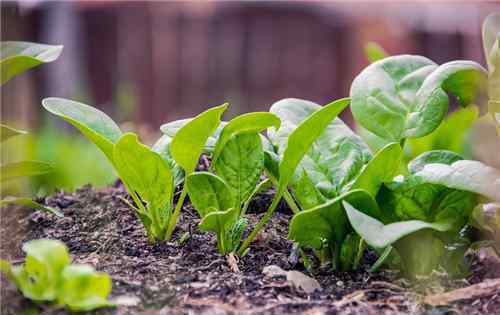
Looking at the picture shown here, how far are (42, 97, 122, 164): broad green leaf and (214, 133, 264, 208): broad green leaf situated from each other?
9.0 inches

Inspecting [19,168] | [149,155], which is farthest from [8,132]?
[149,155]

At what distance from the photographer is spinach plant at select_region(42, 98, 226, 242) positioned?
1.25 metres

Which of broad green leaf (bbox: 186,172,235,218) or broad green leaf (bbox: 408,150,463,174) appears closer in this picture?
broad green leaf (bbox: 186,172,235,218)

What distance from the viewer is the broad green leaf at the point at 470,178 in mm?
1180

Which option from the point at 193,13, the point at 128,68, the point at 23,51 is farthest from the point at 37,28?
the point at 23,51

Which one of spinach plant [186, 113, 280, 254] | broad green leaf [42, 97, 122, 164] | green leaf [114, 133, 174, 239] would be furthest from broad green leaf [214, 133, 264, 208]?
broad green leaf [42, 97, 122, 164]

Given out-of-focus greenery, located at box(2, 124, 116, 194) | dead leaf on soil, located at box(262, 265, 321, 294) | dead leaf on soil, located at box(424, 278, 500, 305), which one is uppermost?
dead leaf on soil, located at box(262, 265, 321, 294)

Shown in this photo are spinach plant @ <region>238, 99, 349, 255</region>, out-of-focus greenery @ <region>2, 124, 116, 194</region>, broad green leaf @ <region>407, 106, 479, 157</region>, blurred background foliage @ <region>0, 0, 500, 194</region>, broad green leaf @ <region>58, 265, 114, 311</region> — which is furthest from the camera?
blurred background foliage @ <region>0, 0, 500, 194</region>

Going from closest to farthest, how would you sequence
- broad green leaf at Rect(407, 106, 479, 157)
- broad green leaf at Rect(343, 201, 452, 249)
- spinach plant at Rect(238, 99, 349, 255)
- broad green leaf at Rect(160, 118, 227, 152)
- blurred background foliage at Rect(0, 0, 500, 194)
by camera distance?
1. broad green leaf at Rect(343, 201, 452, 249)
2. spinach plant at Rect(238, 99, 349, 255)
3. broad green leaf at Rect(160, 118, 227, 152)
4. broad green leaf at Rect(407, 106, 479, 157)
5. blurred background foliage at Rect(0, 0, 500, 194)

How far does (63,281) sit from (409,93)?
868 mm

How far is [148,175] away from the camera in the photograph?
1.33 metres

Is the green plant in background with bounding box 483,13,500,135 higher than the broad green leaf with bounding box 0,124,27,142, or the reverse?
the green plant in background with bounding box 483,13,500,135

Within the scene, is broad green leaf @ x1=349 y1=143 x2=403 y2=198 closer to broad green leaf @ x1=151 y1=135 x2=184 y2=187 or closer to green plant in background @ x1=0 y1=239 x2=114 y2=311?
broad green leaf @ x1=151 y1=135 x2=184 y2=187

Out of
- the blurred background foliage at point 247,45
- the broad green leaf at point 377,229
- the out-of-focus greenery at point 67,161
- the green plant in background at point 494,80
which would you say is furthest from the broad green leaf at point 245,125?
the blurred background foliage at point 247,45
